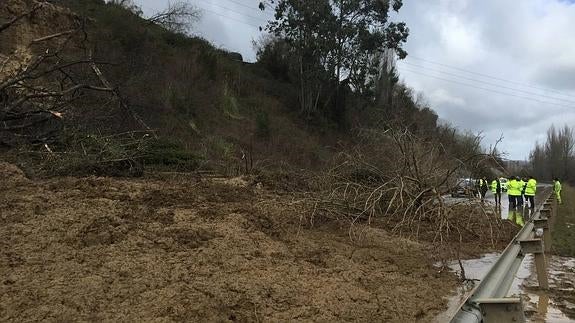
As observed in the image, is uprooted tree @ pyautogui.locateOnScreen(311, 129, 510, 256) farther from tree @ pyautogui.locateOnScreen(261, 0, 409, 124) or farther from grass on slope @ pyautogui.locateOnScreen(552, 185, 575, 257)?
tree @ pyautogui.locateOnScreen(261, 0, 409, 124)

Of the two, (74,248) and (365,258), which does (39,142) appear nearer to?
(74,248)

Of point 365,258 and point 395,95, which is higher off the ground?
point 395,95

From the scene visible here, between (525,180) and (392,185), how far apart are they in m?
13.8

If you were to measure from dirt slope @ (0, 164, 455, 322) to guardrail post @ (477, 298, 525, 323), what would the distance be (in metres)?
1.33

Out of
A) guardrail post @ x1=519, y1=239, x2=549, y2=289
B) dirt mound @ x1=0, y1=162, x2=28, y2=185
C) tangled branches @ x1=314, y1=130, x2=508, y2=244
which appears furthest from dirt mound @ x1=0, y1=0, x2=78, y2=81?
guardrail post @ x1=519, y1=239, x2=549, y2=289

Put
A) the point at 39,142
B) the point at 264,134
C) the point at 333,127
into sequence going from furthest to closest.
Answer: the point at 333,127 → the point at 264,134 → the point at 39,142

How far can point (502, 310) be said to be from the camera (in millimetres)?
4219

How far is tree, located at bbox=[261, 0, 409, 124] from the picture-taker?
41312 mm

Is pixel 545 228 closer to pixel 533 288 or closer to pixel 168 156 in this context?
pixel 533 288

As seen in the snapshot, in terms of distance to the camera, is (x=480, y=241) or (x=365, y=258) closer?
(x=365, y=258)

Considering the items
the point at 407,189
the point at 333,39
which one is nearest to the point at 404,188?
the point at 407,189

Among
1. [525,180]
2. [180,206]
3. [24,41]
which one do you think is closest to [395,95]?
[525,180]

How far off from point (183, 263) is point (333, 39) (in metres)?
36.9

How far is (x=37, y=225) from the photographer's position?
23.1 ft
